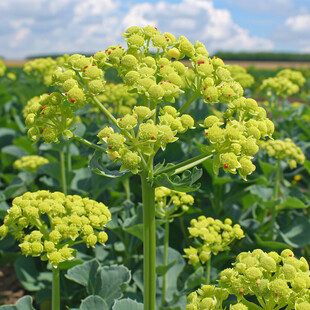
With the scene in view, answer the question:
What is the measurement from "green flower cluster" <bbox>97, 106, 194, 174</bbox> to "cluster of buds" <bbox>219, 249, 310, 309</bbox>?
54cm

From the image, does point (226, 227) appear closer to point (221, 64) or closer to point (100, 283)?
point (100, 283)

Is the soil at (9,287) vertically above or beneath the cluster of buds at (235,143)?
beneath

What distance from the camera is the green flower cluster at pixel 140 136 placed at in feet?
5.00

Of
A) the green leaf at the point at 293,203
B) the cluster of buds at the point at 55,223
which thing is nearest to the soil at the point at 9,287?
the cluster of buds at the point at 55,223

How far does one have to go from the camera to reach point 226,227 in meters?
2.59

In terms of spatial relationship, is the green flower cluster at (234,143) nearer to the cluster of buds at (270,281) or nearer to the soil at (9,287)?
the cluster of buds at (270,281)

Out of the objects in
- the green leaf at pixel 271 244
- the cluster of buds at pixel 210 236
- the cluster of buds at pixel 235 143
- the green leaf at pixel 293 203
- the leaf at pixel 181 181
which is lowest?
the green leaf at pixel 271 244

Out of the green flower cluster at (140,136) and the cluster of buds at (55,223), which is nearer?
the green flower cluster at (140,136)

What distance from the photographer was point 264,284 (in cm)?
144

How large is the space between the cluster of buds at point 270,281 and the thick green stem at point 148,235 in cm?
35

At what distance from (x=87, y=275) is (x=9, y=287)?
2.17m

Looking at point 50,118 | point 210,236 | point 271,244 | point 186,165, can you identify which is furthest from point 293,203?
point 50,118

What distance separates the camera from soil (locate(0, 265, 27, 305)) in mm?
4238

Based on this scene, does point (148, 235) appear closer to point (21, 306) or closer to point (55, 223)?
point (55, 223)
